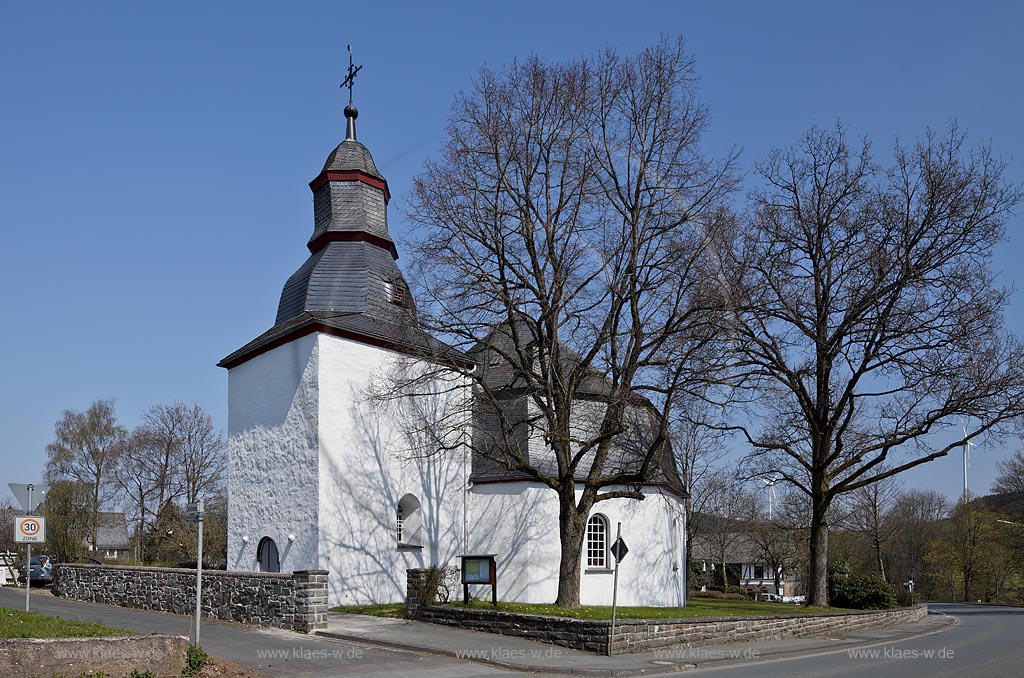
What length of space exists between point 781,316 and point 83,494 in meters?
35.0

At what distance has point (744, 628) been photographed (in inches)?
802

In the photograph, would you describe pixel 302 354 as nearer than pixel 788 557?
Yes

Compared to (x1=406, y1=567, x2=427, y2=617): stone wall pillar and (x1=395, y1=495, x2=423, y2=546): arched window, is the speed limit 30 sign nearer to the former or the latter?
(x1=406, y1=567, x2=427, y2=617): stone wall pillar

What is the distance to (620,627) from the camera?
17.0 meters

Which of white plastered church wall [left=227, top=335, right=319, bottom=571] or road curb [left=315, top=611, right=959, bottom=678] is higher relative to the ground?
white plastered church wall [left=227, top=335, right=319, bottom=571]

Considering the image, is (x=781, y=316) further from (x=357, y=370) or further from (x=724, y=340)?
(x=357, y=370)

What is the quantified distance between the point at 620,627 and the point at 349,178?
1878 cm

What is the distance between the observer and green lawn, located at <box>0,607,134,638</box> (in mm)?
11789

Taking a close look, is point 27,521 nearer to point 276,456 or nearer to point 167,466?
point 276,456

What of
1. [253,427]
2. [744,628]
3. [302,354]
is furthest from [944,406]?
[253,427]

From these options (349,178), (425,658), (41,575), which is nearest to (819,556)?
(425,658)

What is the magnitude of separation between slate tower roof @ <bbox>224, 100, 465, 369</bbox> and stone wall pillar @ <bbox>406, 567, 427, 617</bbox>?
21.2ft

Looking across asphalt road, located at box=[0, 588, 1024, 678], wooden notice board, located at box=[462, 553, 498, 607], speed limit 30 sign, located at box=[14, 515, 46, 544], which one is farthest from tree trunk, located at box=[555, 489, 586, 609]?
speed limit 30 sign, located at box=[14, 515, 46, 544]

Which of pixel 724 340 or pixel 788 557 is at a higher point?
pixel 724 340
